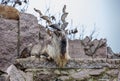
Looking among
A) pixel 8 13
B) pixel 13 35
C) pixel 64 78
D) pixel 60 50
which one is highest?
pixel 8 13

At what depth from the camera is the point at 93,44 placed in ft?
48.5

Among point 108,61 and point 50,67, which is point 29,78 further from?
point 108,61

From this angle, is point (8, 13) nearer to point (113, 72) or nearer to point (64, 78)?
point (64, 78)

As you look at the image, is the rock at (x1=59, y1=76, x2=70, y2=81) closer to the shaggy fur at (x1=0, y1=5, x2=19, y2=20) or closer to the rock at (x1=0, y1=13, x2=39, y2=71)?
the rock at (x1=0, y1=13, x2=39, y2=71)

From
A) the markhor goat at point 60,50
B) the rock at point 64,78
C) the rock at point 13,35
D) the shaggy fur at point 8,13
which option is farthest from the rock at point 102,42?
the rock at point 64,78

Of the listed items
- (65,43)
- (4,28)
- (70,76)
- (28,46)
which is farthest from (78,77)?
(4,28)

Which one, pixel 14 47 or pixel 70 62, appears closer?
pixel 70 62

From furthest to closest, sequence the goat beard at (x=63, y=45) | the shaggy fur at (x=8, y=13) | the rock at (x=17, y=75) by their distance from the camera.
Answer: the shaggy fur at (x=8, y=13)
the goat beard at (x=63, y=45)
the rock at (x=17, y=75)

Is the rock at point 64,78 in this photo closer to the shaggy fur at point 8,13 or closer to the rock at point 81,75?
the rock at point 81,75

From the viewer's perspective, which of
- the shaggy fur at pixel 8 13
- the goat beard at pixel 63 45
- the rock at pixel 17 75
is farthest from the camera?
the shaggy fur at pixel 8 13

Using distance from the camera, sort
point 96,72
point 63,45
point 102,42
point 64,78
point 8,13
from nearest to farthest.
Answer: point 64,78 → point 96,72 → point 63,45 → point 8,13 → point 102,42

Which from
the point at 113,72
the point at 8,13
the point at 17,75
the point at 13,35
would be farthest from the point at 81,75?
the point at 8,13

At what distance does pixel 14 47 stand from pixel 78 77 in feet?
10.5

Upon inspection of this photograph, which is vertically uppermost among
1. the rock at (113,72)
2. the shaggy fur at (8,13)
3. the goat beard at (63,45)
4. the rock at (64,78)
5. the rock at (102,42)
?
the shaggy fur at (8,13)
